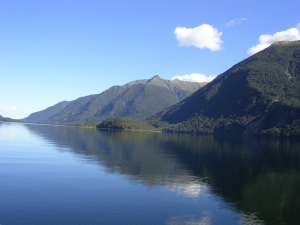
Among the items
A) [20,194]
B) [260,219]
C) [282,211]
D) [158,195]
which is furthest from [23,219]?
[282,211]

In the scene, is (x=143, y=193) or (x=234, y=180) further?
(x=234, y=180)

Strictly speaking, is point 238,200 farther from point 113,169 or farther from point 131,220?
point 113,169

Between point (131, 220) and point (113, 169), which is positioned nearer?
point (131, 220)

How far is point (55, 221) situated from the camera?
121 feet

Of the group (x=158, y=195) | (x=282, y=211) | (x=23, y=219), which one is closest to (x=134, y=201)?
(x=158, y=195)

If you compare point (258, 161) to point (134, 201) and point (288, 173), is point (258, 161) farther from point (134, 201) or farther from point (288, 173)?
point (134, 201)

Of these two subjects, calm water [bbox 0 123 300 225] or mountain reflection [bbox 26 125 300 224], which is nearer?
calm water [bbox 0 123 300 225]

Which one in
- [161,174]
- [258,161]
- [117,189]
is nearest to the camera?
[117,189]

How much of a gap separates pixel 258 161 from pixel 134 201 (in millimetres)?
58097

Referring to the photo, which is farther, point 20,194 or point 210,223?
point 20,194

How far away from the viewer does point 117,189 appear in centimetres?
5291

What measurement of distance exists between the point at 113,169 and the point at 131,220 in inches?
1348

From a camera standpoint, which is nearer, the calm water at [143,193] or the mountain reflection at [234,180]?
the calm water at [143,193]

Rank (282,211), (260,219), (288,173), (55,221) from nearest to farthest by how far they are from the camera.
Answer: (55,221), (260,219), (282,211), (288,173)
